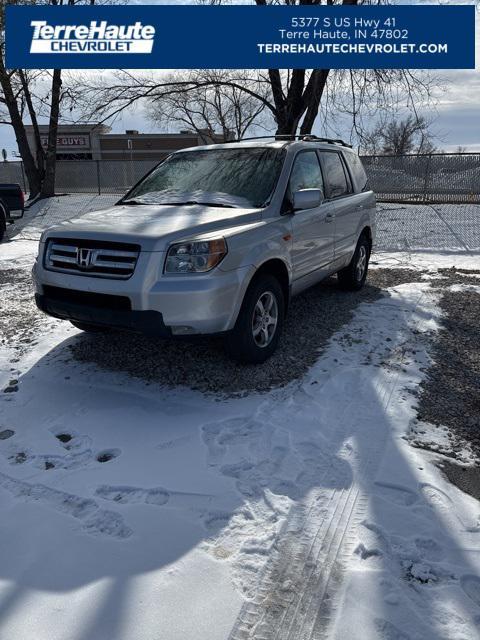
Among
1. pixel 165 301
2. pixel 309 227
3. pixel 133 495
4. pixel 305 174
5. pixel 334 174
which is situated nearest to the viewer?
pixel 133 495

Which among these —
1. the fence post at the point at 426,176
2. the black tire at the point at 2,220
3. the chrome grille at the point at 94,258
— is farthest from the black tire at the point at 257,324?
the fence post at the point at 426,176

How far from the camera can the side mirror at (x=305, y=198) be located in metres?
4.61

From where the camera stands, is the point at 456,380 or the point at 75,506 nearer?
the point at 75,506

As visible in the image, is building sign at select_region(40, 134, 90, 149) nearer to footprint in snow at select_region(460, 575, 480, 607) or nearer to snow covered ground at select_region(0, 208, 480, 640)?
snow covered ground at select_region(0, 208, 480, 640)

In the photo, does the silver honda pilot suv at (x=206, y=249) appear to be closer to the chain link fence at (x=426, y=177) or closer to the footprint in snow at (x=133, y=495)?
the footprint in snow at (x=133, y=495)

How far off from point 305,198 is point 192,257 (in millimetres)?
1378

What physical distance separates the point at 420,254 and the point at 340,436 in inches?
298

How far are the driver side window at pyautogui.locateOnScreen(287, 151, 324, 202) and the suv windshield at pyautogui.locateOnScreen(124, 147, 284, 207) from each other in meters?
0.19

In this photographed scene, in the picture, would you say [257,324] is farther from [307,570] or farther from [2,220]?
[2,220]

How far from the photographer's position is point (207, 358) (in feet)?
15.3

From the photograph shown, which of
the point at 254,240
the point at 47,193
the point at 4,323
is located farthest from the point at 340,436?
the point at 47,193

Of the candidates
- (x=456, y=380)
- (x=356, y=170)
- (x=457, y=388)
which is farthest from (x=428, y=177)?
(x=457, y=388)

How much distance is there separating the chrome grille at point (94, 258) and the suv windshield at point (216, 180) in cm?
107

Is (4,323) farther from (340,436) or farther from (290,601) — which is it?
(290,601)
